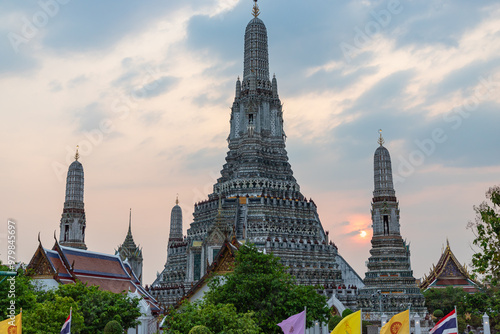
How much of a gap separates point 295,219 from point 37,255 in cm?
3492

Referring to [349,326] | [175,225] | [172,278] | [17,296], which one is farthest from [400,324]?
[175,225]

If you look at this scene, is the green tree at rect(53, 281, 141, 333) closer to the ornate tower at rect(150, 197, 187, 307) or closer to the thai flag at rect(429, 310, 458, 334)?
the thai flag at rect(429, 310, 458, 334)

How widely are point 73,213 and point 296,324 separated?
56.1m

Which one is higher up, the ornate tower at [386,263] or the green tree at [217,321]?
the ornate tower at [386,263]

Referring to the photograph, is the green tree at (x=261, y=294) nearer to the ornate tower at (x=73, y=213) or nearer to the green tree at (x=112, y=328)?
the green tree at (x=112, y=328)

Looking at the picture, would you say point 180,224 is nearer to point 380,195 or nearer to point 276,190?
point 276,190

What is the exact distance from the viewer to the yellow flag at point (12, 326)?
24316 mm

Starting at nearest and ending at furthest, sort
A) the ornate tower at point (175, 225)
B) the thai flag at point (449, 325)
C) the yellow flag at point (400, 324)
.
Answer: the thai flag at point (449, 325) < the yellow flag at point (400, 324) < the ornate tower at point (175, 225)

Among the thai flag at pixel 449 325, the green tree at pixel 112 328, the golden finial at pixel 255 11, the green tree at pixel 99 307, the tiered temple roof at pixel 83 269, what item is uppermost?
the golden finial at pixel 255 11

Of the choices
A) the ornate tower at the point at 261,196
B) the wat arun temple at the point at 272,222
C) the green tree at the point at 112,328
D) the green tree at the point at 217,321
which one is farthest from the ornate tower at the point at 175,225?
the green tree at the point at 217,321

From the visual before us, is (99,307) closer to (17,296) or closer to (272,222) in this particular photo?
(17,296)

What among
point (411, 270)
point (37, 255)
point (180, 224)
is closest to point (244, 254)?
point (37, 255)

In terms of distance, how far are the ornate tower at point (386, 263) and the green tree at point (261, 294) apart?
2775 cm

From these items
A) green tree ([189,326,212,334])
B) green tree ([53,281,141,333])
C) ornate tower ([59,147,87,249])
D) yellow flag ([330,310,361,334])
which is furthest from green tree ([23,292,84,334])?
ornate tower ([59,147,87,249])
